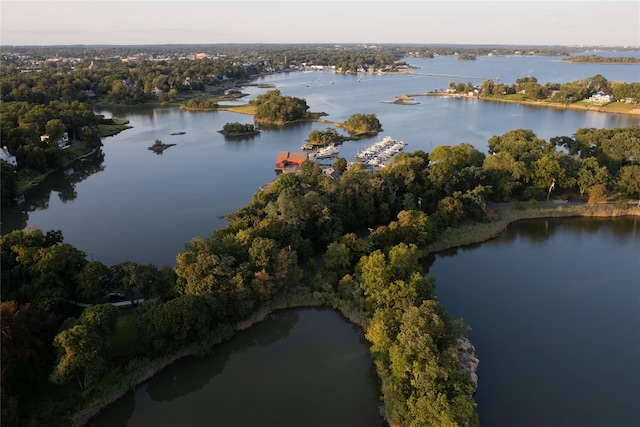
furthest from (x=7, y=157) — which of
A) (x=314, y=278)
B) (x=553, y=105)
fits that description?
(x=553, y=105)

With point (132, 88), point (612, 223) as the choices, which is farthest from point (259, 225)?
point (132, 88)

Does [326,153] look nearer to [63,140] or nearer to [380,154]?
[380,154]

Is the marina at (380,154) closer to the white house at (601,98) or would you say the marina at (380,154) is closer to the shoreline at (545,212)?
the shoreline at (545,212)

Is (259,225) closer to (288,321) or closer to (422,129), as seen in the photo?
(288,321)

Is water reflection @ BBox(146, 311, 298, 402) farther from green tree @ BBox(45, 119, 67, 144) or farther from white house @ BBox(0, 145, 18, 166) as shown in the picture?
green tree @ BBox(45, 119, 67, 144)

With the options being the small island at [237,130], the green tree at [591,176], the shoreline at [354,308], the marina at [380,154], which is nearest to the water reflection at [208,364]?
the shoreline at [354,308]

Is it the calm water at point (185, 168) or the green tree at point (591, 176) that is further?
the green tree at point (591, 176)

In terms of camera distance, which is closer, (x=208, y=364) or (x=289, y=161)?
(x=208, y=364)

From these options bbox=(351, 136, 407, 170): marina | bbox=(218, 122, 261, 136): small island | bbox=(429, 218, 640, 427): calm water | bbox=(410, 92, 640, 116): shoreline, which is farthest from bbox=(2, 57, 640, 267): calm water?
bbox=(429, 218, 640, 427): calm water
